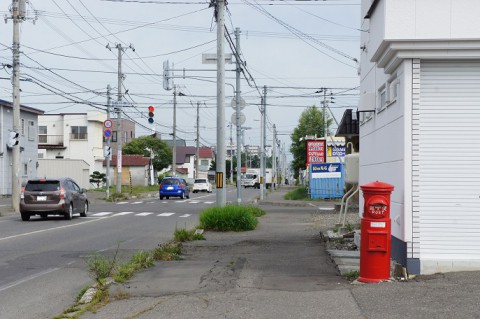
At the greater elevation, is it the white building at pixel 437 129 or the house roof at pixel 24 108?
the house roof at pixel 24 108

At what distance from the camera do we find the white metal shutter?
1035 centimetres

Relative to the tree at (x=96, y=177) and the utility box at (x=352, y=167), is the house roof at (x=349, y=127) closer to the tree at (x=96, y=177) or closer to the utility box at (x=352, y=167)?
the utility box at (x=352, y=167)

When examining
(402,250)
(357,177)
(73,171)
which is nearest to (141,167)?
(73,171)

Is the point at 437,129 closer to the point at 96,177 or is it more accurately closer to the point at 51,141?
the point at 96,177

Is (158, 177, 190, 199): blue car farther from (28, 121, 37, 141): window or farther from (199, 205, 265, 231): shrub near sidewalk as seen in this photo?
(199, 205, 265, 231): shrub near sidewalk

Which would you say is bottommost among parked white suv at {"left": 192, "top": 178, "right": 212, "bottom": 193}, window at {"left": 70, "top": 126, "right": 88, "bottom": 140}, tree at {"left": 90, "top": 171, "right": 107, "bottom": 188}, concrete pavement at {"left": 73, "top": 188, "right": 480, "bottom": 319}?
parked white suv at {"left": 192, "top": 178, "right": 212, "bottom": 193}

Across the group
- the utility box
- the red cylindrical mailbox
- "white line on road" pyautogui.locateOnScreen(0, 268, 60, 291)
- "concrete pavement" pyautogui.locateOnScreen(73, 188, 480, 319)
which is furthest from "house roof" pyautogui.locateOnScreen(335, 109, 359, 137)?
the red cylindrical mailbox

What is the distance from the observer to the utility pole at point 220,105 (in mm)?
22359

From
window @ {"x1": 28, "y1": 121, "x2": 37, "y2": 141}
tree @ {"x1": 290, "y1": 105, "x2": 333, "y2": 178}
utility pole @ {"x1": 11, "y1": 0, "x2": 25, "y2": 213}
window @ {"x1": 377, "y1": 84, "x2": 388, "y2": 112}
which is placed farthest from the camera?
tree @ {"x1": 290, "y1": 105, "x2": 333, "y2": 178}

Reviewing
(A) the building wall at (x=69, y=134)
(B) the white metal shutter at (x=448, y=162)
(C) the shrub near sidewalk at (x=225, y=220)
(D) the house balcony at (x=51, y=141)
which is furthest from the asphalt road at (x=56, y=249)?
(D) the house balcony at (x=51, y=141)

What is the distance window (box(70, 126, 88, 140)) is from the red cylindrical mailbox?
66470mm

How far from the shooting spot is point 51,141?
74250 mm

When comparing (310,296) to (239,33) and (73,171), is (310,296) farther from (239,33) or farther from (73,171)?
(73,171)

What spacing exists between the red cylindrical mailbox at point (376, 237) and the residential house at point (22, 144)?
39366 millimetres
